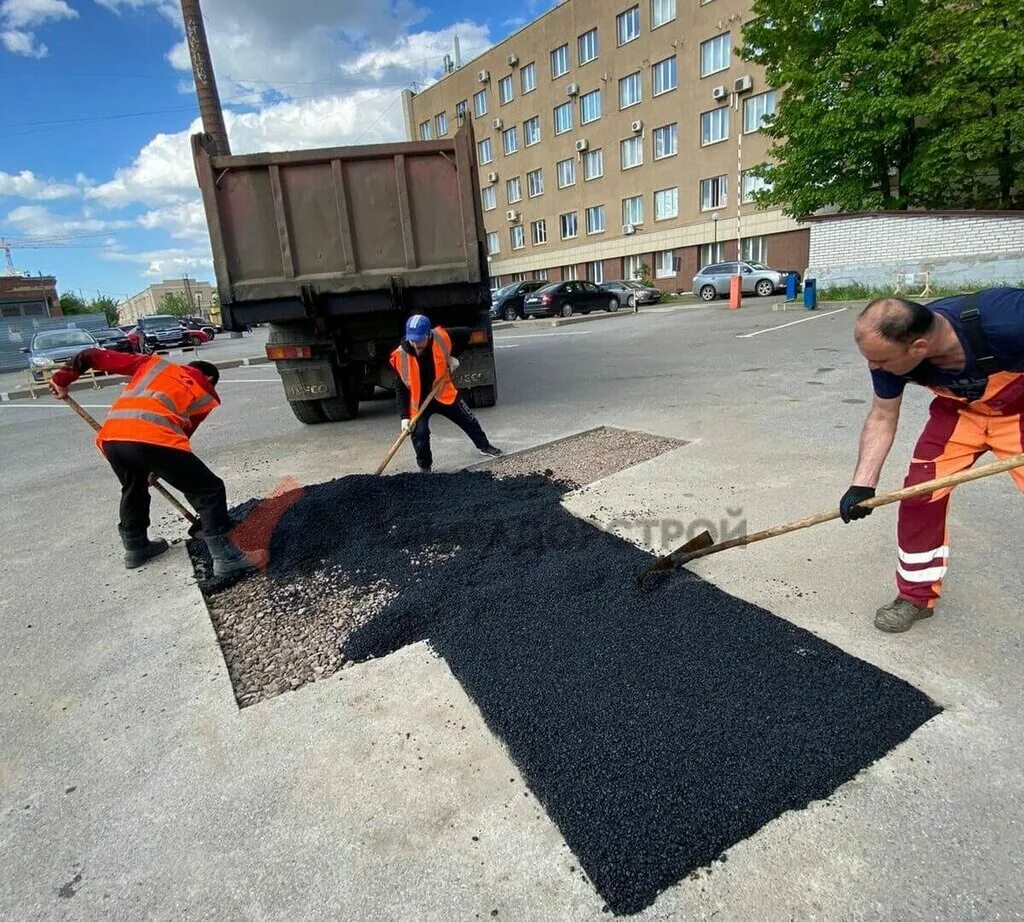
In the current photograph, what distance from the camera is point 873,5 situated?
15.7 metres

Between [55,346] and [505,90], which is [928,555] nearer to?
[55,346]

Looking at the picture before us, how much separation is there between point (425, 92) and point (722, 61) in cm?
2235

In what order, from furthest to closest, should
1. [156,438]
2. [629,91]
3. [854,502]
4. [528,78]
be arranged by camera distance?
[528,78]
[629,91]
[156,438]
[854,502]

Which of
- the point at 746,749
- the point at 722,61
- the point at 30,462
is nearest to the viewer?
the point at 746,749

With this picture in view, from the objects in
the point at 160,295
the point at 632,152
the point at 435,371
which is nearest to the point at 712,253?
the point at 632,152

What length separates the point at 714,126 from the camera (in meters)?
26.8

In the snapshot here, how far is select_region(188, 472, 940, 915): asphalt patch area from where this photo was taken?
1811 millimetres

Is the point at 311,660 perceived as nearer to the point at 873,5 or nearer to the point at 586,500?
the point at 586,500

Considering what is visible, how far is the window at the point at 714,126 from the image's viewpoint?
86.5ft

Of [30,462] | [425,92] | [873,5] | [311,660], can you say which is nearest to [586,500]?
[311,660]

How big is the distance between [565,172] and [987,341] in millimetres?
35287

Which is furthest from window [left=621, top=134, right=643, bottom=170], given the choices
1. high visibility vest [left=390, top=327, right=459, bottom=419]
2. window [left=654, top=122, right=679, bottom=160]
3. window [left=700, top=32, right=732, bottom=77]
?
high visibility vest [left=390, top=327, right=459, bottom=419]

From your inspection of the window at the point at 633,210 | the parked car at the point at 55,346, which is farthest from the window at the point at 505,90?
the parked car at the point at 55,346

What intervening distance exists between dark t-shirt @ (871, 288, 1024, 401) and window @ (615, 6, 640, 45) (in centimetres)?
3280
